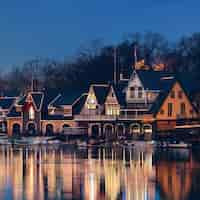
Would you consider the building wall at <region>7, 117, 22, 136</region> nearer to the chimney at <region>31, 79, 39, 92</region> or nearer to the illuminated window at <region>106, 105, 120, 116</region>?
the chimney at <region>31, 79, 39, 92</region>

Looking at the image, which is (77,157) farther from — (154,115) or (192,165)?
(154,115)

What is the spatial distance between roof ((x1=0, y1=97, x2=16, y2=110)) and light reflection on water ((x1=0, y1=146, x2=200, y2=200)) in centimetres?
5014

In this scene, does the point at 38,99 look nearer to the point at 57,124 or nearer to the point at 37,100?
the point at 37,100

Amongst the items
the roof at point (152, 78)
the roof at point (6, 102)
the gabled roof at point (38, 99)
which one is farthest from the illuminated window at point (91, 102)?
the roof at point (6, 102)

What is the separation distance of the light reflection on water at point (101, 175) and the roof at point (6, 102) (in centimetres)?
5014

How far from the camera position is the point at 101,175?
4822 cm

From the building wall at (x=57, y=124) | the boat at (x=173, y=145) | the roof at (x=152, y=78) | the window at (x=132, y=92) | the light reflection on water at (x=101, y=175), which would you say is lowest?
the light reflection on water at (x=101, y=175)

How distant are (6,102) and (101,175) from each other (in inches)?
2969

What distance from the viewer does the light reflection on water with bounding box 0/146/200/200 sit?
39.0m

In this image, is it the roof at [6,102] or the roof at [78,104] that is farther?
the roof at [6,102]

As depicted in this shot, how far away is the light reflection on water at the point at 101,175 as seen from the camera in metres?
39.0

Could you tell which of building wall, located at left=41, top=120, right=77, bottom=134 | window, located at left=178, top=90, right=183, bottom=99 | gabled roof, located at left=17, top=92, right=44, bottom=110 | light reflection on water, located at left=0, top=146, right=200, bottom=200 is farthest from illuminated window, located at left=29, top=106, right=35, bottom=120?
light reflection on water, located at left=0, top=146, right=200, bottom=200

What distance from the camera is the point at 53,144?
89.6 m

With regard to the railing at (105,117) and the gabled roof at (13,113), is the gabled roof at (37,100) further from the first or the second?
the railing at (105,117)
